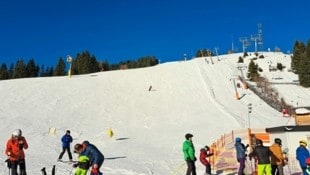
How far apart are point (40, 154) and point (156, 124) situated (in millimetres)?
Result: 14076

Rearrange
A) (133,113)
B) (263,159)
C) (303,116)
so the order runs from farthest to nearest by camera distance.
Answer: (133,113) < (303,116) < (263,159)

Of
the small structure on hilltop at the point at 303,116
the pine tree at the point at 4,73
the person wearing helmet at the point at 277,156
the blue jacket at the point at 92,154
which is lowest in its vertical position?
the person wearing helmet at the point at 277,156

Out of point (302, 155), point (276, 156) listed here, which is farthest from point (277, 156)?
point (302, 155)

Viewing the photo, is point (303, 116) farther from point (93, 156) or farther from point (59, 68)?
point (59, 68)

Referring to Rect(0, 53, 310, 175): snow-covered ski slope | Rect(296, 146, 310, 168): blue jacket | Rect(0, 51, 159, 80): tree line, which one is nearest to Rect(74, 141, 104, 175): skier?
Rect(296, 146, 310, 168): blue jacket

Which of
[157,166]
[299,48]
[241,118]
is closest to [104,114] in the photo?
[241,118]

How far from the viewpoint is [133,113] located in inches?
1473

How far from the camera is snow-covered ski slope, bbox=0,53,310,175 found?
21.7 meters

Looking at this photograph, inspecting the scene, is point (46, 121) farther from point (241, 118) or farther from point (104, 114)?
point (241, 118)

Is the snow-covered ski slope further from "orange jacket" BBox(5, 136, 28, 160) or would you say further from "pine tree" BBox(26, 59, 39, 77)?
"pine tree" BBox(26, 59, 39, 77)

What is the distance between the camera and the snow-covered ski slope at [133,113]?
21734 millimetres

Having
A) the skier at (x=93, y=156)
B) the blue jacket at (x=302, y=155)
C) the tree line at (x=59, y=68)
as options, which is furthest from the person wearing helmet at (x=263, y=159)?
the tree line at (x=59, y=68)

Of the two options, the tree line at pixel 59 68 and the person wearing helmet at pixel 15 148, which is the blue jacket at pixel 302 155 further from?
the tree line at pixel 59 68

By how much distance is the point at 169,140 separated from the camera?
27.5 meters
